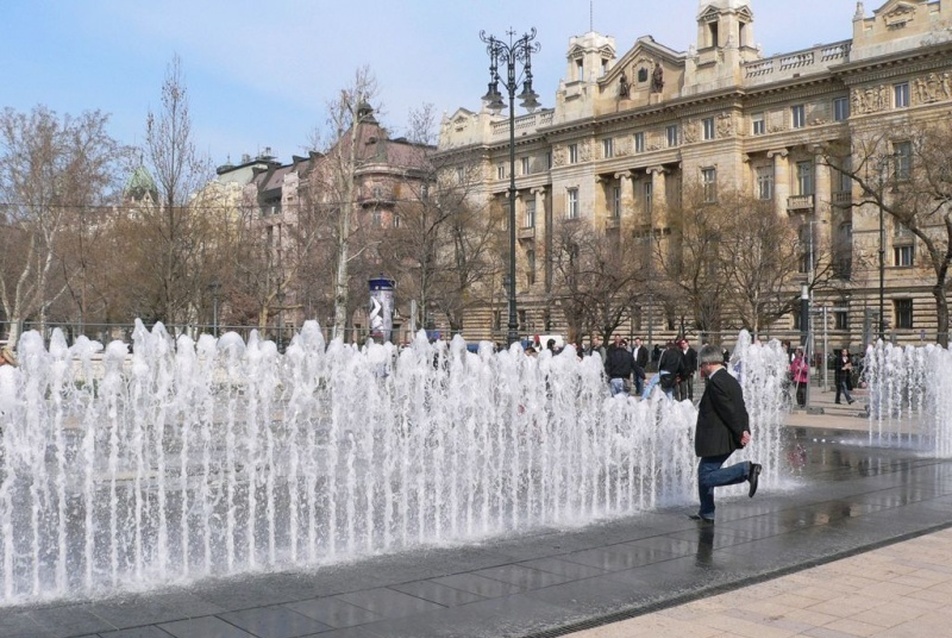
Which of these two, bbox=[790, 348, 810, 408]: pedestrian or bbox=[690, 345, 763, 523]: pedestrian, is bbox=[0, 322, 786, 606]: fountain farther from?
bbox=[790, 348, 810, 408]: pedestrian

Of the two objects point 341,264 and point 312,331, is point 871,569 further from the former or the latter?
point 341,264

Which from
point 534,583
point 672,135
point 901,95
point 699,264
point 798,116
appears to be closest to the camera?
point 534,583

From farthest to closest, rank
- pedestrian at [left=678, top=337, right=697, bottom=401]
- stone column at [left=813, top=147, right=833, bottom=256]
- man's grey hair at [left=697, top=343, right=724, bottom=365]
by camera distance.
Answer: stone column at [left=813, top=147, right=833, bottom=256] → pedestrian at [left=678, top=337, right=697, bottom=401] → man's grey hair at [left=697, top=343, right=724, bottom=365]

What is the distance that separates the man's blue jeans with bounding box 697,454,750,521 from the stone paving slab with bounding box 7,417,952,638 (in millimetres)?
210

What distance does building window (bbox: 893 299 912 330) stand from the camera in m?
53.8

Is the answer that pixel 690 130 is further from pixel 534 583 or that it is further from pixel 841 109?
pixel 534 583

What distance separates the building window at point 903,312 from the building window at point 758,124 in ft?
46.5

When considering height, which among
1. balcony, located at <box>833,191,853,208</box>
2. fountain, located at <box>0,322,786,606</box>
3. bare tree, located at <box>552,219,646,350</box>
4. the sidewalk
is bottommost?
the sidewalk

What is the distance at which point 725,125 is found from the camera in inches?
2457

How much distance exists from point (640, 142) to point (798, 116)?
1169cm

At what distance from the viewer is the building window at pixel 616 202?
6994 centimetres

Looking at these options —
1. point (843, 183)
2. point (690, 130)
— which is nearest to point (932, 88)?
point (843, 183)

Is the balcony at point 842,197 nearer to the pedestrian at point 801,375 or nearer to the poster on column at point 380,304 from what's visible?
the pedestrian at point 801,375

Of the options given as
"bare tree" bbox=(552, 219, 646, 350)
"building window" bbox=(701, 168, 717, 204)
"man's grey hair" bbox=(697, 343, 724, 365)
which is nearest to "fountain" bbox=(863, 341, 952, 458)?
"man's grey hair" bbox=(697, 343, 724, 365)
